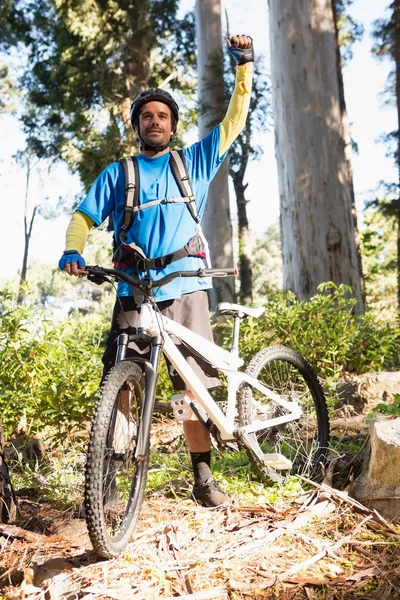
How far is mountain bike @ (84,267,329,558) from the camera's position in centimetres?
259

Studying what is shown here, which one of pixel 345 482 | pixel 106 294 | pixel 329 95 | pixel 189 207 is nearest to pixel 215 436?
pixel 345 482

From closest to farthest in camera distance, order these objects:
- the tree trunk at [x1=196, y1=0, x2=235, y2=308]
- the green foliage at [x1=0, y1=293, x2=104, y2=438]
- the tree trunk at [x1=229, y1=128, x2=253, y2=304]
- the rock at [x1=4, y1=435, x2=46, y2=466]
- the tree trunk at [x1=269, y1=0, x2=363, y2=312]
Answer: the rock at [x1=4, y1=435, x2=46, y2=466] → the green foliage at [x1=0, y1=293, x2=104, y2=438] → the tree trunk at [x1=269, y1=0, x2=363, y2=312] → the tree trunk at [x1=196, y1=0, x2=235, y2=308] → the tree trunk at [x1=229, y1=128, x2=253, y2=304]

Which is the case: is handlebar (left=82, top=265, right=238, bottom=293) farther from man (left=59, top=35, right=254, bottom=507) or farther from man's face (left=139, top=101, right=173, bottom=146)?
man's face (left=139, top=101, right=173, bottom=146)

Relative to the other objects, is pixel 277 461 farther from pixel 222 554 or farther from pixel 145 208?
pixel 145 208

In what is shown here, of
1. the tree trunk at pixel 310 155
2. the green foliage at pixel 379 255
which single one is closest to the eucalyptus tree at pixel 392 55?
the green foliage at pixel 379 255

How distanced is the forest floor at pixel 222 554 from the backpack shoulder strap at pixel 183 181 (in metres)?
1.62

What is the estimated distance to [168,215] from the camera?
3250mm

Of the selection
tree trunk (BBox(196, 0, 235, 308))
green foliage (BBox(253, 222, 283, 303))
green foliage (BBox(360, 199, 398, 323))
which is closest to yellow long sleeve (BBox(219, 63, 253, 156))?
tree trunk (BBox(196, 0, 235, 308))

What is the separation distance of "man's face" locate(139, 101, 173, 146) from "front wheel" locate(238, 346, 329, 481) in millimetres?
1426

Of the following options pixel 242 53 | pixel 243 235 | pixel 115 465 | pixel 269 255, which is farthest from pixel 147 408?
pixel 269 255

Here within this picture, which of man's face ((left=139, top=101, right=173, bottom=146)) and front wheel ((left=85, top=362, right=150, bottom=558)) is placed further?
man's face ((left=139, top=101, right=173, bottom=146))

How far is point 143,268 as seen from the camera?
314 centimetres

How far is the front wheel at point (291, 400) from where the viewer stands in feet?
12.1

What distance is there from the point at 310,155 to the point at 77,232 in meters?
4.65
